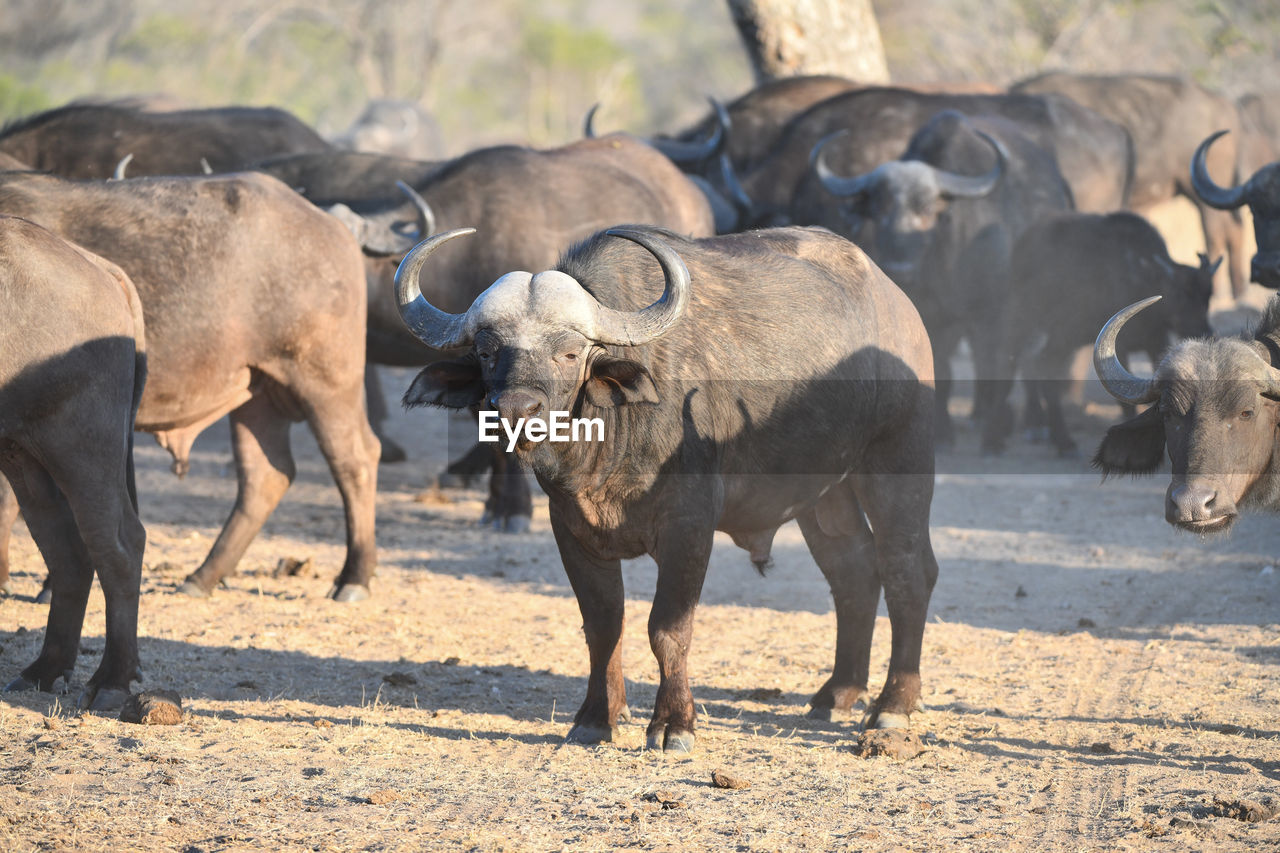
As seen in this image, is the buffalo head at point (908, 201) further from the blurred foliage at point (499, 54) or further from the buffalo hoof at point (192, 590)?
the blurred foliage at point (499, 54)

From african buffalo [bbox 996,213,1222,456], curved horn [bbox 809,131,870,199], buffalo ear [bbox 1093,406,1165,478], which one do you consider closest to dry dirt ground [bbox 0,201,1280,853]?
buffalo ear [bbox 1093,406,1165,478]

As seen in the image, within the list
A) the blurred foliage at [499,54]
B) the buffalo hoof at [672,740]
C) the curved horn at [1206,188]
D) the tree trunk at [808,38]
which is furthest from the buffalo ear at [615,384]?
the blurred foliage at [499,54]

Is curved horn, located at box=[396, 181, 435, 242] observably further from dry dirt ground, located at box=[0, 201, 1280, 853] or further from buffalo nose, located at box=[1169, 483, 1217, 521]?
buffalo nose, located at box=[1169, 483, 1217, 521]

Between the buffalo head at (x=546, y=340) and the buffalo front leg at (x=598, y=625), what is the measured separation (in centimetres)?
65

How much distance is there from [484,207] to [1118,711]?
550 cm

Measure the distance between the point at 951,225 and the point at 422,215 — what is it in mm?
4868

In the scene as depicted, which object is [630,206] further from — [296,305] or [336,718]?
[336,718]

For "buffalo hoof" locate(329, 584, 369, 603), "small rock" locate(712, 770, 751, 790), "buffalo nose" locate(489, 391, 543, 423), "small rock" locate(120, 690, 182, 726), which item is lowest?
"buffalo hoof" locate(329, 584, 369, 603)

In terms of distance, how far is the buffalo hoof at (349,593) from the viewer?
7832 mm

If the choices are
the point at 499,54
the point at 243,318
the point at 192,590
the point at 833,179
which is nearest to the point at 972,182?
the point at 833,179

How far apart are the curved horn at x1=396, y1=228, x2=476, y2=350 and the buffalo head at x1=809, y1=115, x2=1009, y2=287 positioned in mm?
7064

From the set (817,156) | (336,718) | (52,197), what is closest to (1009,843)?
(336,718)

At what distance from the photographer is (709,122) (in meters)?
16.2

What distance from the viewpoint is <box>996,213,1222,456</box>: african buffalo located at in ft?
38.1
